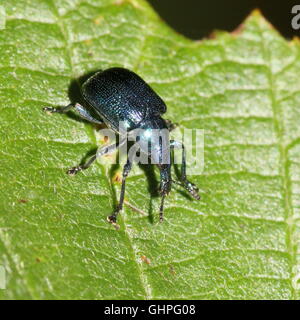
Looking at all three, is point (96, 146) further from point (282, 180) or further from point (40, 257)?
point (282, 180)

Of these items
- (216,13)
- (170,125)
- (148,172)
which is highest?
(216,13)

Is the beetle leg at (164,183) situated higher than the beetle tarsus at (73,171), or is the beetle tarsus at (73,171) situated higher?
the beetle tarsus at (73,171)

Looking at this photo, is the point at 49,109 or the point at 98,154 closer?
the point at 98,154

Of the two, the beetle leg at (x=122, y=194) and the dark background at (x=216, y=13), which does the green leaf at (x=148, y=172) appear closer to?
the beetle leg at (x=122, y=194)

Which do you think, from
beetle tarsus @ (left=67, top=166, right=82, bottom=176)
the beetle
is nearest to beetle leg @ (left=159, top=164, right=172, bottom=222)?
the beetle

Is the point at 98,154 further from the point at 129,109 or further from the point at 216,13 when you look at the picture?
the point at 216,13

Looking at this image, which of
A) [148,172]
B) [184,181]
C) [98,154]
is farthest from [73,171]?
[184,181]

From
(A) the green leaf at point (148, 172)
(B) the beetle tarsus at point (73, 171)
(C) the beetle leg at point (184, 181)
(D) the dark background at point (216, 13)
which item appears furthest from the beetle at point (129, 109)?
(D) the dark background at point (216, 13)

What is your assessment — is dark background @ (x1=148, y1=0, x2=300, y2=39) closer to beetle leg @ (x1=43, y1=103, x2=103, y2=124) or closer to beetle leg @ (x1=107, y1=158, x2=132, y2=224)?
beetle leg @ (x1=43, y1=103, x2=103, y2=124)
